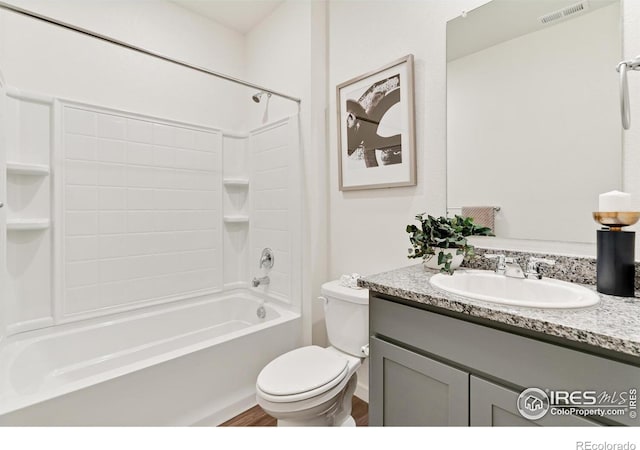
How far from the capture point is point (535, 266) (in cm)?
113

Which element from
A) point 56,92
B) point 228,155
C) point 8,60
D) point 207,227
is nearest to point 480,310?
point 207,227

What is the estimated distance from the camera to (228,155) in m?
2.61

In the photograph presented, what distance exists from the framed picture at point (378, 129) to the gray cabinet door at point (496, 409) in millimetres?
1031

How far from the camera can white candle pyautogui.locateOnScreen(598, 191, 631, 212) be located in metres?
0.93

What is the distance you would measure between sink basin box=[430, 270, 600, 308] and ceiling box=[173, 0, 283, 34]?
2.33 meters

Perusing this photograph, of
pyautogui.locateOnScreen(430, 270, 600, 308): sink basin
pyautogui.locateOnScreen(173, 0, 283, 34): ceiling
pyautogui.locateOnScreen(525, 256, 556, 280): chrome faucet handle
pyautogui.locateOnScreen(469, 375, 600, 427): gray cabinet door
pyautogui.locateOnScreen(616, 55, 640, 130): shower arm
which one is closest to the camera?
pyautogui.locateOnScreen(469, 375, 600, 427): gray cabinet door

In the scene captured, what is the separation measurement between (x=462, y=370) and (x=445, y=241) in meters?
0.53

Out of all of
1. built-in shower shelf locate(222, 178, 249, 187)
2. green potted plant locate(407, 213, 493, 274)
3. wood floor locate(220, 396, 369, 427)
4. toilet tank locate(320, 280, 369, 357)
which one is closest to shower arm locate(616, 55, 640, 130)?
green potted plant locate(407, 213, 493, 274)

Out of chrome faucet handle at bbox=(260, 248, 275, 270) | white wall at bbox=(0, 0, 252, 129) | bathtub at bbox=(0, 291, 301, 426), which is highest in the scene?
white wall at bbox=(0, 0, 252, 129)

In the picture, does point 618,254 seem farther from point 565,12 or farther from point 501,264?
point 565,12

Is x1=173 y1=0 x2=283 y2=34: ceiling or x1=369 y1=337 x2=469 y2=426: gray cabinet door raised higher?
x1=173 y1=0 x2=283 y2=34: ceiling

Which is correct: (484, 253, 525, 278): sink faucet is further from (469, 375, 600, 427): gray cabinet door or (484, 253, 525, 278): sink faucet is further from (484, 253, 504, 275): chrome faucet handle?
(469, 375, 600, 427): gray cabinet door

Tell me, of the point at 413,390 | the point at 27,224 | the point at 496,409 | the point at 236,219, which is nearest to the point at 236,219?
the point at 236,219

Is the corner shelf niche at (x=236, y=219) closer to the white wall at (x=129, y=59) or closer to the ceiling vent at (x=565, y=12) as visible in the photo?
the white wall at (x=129, y=59)
